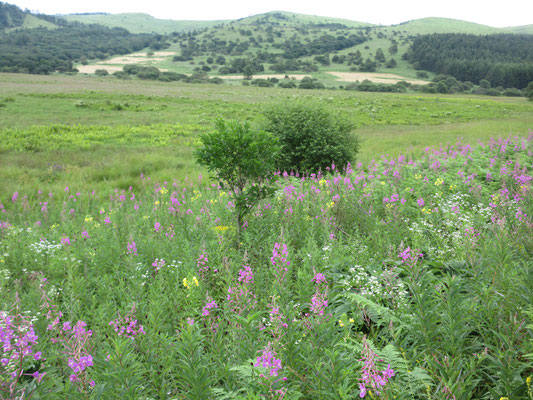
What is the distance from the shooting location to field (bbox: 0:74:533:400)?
2023mm

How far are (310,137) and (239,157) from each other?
6657mm

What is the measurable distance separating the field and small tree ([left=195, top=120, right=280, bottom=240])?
290 millimetres

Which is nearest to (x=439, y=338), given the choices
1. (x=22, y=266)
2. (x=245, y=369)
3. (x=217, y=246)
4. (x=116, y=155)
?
(x=245, y=369)

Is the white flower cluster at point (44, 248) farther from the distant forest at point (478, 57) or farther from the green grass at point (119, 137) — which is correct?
the distant forest at point (478, 57)

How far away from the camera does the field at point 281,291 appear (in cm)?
202

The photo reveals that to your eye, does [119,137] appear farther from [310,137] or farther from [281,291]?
[281,291]

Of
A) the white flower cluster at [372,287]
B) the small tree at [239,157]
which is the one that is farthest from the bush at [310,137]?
the white flower cluster at [372,287]

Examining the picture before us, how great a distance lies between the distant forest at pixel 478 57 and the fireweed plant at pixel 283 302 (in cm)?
12339

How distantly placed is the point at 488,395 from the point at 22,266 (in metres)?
5.82

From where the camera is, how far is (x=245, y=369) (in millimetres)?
2027

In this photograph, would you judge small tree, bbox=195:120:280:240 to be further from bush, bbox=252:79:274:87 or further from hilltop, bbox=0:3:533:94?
bush, bbox=252:79:274:87

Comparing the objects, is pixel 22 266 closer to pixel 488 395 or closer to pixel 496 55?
pixel 488 395

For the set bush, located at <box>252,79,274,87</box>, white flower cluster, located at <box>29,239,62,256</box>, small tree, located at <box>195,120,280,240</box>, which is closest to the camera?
→ white flower cluster, located at <box>29,239,62,256</box>

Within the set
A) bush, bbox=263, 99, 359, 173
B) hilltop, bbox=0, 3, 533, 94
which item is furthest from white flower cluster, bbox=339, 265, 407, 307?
hilltop, bbox=0, 3, 533, 94
